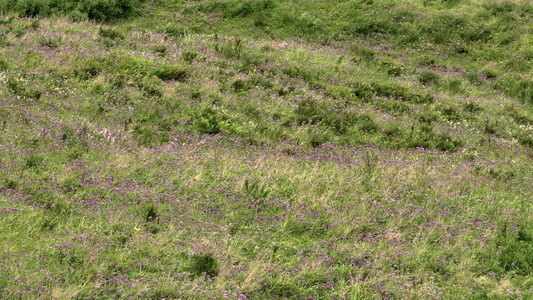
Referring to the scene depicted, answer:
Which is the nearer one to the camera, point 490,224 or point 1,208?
point 1,208

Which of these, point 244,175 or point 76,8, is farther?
point 76,8

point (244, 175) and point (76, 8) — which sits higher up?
point (244, 175)

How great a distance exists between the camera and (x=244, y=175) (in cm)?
688

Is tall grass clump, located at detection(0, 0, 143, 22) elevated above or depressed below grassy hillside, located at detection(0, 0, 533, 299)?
below

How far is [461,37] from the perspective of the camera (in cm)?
2112

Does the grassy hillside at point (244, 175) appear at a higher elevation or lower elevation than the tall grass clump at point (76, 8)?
higher

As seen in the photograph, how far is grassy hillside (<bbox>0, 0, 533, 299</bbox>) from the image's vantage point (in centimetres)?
467

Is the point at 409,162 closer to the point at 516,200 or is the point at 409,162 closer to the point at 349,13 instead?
the point at 516,200

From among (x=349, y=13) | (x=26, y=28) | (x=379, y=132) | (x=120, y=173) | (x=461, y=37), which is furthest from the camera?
(x=349, y=13)

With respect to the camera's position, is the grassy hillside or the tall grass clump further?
the tall grass clump

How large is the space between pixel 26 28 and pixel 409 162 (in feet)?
40.1

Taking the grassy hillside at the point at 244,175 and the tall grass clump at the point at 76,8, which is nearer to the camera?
the grassy hillside at the point at 244,175

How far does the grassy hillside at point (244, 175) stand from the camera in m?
4.67

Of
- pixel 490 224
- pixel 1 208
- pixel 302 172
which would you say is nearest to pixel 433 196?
pixel 490 224
